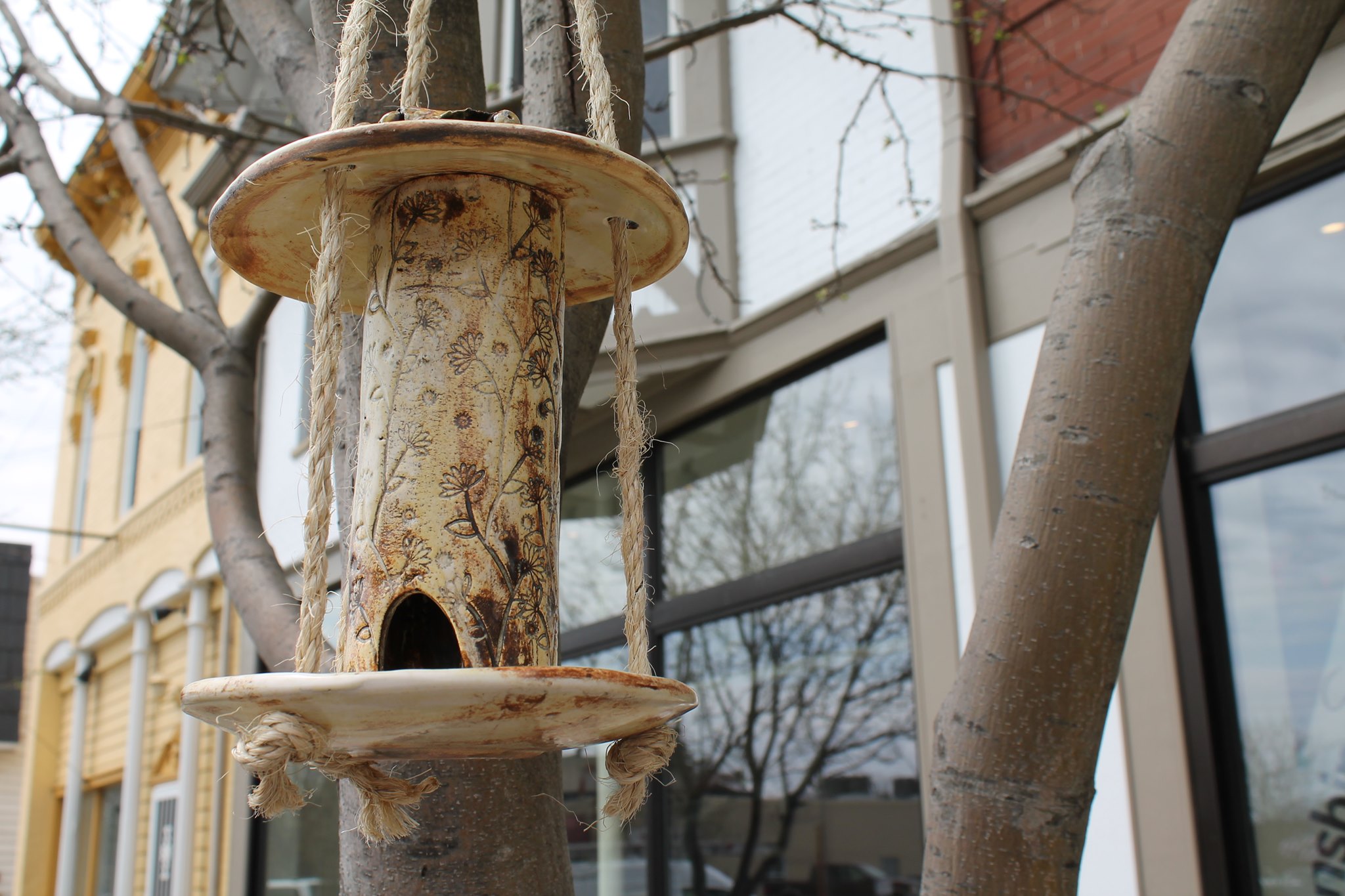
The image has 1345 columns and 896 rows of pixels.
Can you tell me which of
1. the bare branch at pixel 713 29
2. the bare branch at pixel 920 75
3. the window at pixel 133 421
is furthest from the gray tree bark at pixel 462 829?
the window at pixel 133 421

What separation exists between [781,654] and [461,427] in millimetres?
4389

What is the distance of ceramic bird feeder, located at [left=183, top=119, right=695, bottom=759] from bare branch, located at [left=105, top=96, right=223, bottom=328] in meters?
1.48

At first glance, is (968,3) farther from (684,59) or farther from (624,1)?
(624,1)

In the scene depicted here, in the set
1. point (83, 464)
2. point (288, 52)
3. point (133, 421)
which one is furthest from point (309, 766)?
point (83, 464)


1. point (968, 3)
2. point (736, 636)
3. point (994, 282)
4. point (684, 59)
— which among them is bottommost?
point (736, 636)

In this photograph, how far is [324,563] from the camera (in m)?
1.33

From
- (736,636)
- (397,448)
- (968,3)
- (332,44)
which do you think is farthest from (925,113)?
(397,448)

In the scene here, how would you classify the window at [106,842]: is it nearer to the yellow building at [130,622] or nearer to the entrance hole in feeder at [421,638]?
the yellow building at [130,622]

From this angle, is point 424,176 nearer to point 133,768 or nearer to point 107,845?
point 133,768

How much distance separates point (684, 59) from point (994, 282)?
105 inches

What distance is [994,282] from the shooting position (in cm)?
478

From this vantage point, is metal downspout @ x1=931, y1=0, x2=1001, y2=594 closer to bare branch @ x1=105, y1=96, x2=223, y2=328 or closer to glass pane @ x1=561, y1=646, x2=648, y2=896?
glass pane @ x1=561, y1=646, x2=648, y2=896

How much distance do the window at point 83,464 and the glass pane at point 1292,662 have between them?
13.4 metres

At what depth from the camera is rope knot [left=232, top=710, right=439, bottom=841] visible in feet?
3.85
